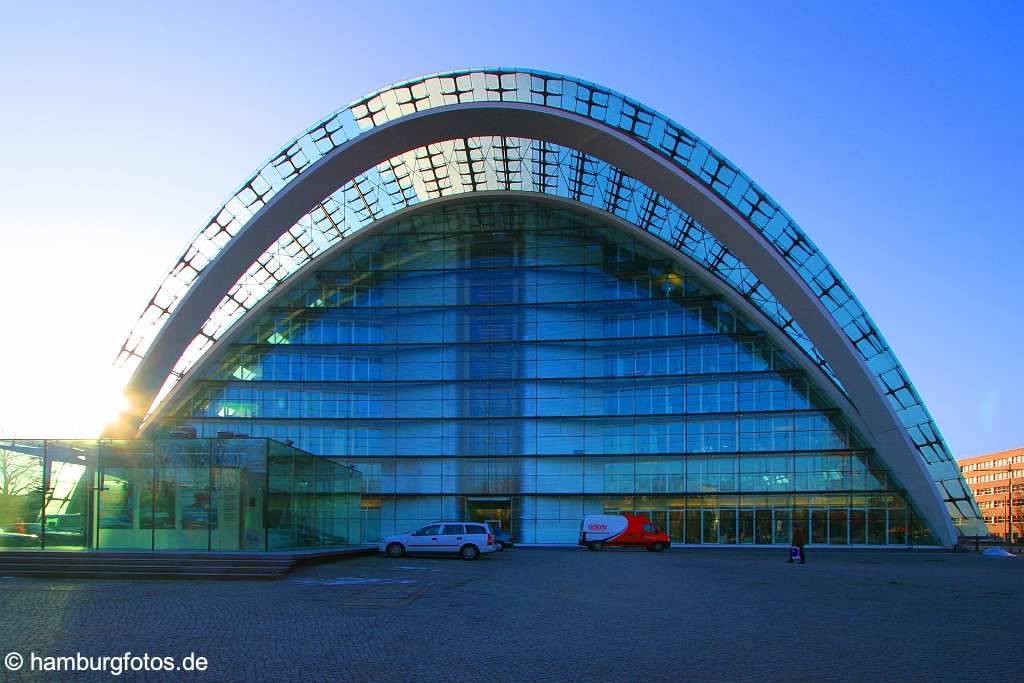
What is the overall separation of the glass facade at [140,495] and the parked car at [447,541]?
909 cm

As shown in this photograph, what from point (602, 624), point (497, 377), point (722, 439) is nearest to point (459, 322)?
point (497, 377)

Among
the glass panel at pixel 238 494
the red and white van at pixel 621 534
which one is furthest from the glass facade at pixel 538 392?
the glass panel at pixel 238 494

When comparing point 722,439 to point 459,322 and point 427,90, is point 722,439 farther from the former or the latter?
point 427,90

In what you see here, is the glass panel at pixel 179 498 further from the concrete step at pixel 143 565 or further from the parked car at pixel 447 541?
the parked car at pixel 447 541

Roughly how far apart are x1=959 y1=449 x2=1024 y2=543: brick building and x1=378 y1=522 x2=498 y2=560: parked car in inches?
4146

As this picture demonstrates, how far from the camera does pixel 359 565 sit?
28703 mm

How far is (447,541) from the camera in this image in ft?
113

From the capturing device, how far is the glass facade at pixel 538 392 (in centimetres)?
4781

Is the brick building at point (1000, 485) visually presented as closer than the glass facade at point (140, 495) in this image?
No

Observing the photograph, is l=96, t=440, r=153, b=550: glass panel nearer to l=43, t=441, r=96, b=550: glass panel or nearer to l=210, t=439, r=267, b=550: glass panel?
l=43, t=441, r=96, b=550: glass panel

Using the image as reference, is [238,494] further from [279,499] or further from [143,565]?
[143,565]

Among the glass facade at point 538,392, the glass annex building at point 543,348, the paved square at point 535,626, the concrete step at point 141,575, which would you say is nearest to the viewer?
the paved square at point 535,626

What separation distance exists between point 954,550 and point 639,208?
22726 mm

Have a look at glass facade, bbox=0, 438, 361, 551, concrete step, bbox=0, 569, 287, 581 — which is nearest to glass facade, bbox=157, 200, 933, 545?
glass facade, bbox=0, 438, 361, 551
